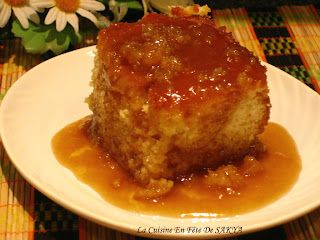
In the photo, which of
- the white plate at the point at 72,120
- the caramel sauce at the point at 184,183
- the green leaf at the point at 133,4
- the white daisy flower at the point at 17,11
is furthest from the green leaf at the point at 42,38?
the caramel sauce at the point at 184,183

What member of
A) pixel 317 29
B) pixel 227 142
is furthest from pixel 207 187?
pixel 317 29

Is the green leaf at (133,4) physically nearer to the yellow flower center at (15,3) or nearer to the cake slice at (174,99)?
the yellow flower center at (15,3)

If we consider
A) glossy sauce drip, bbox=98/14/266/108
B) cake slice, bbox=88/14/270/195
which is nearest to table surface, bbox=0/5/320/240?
cake slice, bbox=88/14/270/195

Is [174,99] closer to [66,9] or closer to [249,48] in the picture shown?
[66,9]

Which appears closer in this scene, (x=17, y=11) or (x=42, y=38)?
(x=17, y=11)

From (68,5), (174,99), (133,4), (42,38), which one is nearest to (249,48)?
(133,4)
